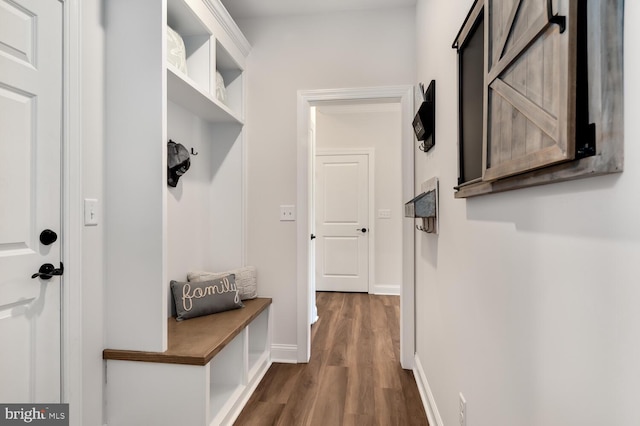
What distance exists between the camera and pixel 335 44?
8.97 feet

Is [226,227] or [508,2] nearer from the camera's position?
[508,2]

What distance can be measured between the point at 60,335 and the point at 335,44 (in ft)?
8.49

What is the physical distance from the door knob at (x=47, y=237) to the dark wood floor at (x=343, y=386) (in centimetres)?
134

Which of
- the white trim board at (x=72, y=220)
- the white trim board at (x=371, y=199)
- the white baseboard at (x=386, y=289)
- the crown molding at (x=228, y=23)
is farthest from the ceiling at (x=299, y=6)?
the white baseboard at (x=386, y=289)

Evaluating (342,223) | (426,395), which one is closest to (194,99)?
(426,395)

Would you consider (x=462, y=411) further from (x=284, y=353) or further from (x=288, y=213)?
(x=288, y=213)

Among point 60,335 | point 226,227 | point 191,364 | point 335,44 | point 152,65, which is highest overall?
point 335,44

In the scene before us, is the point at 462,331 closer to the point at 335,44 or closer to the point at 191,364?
the point at 191,364

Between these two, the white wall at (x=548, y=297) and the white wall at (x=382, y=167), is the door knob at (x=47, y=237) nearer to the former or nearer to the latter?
the white wall at (x=548, y=297)

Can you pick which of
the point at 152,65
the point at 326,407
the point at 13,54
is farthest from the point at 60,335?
the point at 326,407

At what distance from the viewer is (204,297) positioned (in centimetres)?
218

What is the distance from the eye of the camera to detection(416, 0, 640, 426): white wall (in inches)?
18.8

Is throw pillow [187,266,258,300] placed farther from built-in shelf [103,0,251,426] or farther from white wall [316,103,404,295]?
white wall [316,103,404,295]

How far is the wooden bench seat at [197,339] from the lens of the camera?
1.60m
